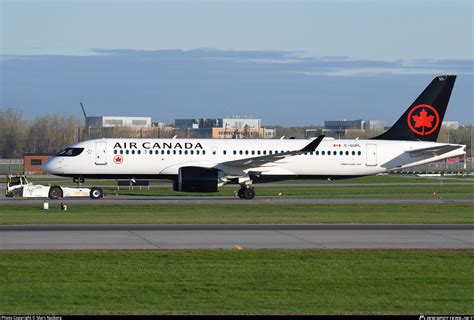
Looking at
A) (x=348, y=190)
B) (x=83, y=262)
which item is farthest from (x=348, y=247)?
(x=348, y=190)

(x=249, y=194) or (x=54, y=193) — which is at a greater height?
(x=54, y=193)

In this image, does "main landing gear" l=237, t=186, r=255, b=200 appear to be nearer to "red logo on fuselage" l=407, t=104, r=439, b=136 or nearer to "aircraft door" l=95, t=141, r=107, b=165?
"aircraft door" l=95, t=141, r=107, b=165

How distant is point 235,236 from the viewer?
31.1 metres

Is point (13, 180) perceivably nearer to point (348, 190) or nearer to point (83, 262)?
point (348, 190)

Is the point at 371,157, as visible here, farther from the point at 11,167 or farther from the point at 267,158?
the point at 11,167

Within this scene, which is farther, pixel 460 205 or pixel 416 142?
pixel 416 142

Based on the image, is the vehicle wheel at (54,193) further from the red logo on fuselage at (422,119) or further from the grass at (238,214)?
the red logo on fuselage at (422,119)

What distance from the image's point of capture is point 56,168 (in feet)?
181

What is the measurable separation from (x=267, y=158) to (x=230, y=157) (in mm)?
2410

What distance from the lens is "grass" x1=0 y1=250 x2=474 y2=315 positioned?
1789 centimetres

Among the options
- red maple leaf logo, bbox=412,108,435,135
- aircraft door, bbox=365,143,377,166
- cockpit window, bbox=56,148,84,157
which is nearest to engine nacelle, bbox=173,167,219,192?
cockpit window, bbox=56,148,84,157

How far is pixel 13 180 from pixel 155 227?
32.6 meters

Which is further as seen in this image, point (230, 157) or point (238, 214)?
point (230, 157)

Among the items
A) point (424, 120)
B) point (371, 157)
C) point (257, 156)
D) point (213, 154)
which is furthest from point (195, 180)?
point (424, 120)
